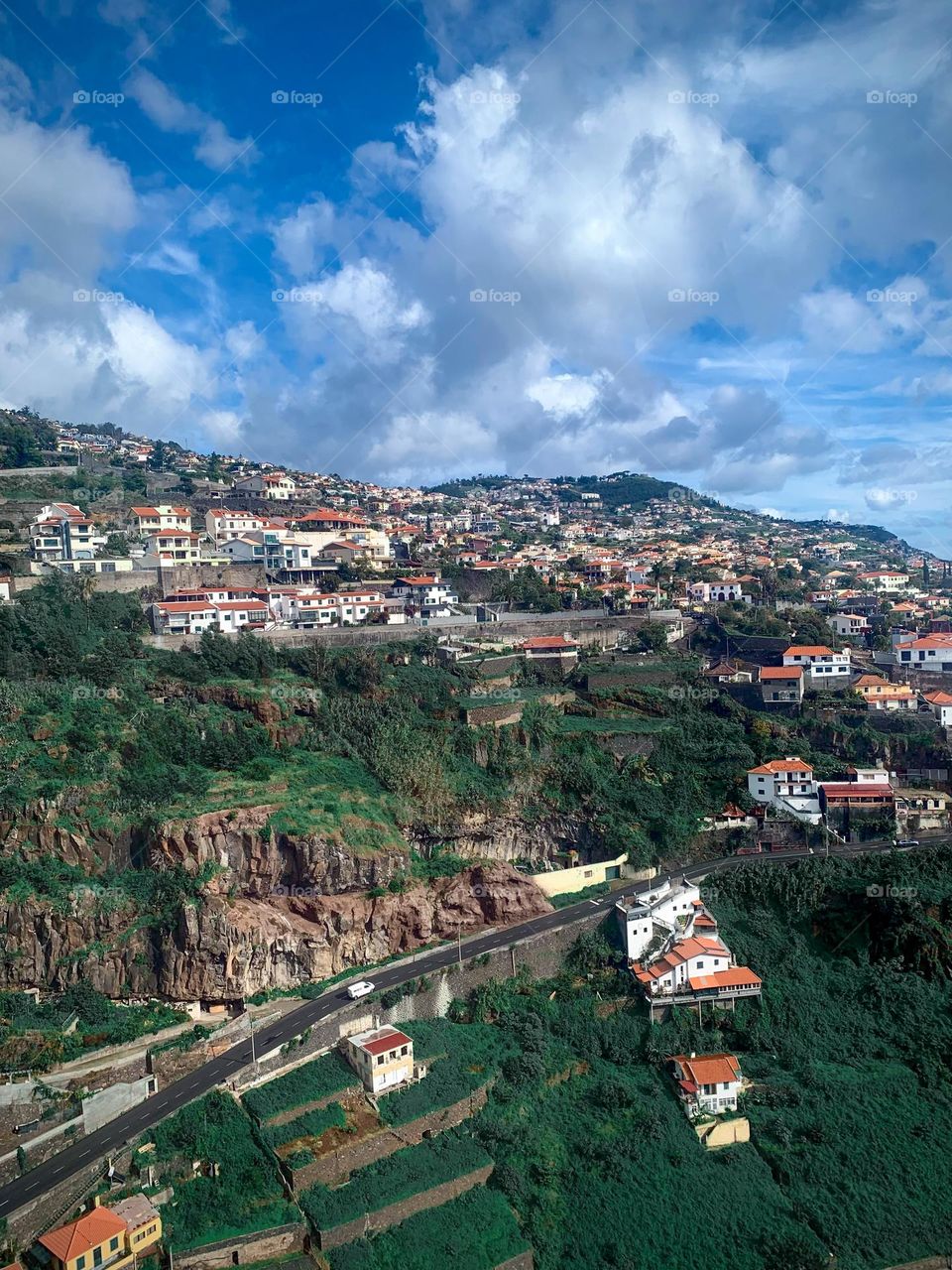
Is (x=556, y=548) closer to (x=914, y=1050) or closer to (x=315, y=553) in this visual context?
(x=315, y=553)

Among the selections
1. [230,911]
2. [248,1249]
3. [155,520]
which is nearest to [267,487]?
[155,520]

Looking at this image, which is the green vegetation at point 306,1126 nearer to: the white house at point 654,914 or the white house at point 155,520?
the white house at point 654,914

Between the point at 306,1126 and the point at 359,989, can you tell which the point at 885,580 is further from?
the point at 306,1126

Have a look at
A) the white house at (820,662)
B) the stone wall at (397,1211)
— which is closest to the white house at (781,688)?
the white house at (820,662)

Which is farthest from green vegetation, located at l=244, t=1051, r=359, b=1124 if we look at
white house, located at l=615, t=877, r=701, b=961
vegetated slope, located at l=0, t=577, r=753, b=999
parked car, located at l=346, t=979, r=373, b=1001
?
white house, located at l=615, t=877, r=701, b=961

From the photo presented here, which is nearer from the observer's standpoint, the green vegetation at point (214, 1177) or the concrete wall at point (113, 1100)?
the green vegetation at point (214, 1177)

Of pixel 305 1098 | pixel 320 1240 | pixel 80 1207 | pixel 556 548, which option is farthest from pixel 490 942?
pixel 556 548
